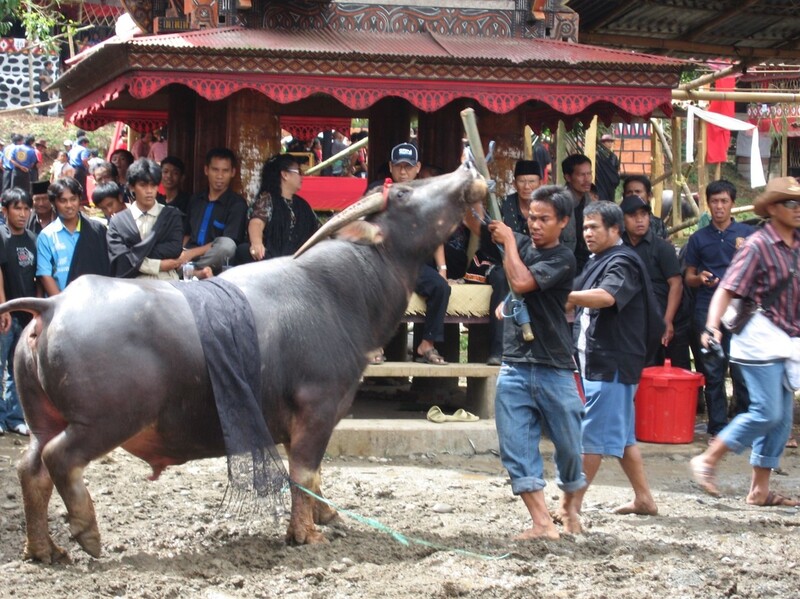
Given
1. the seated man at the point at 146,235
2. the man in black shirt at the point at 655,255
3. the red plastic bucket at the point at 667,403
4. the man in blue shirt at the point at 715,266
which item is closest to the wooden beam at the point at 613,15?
the man in blue shirt at the point at 715,266

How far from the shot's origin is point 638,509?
6.32m

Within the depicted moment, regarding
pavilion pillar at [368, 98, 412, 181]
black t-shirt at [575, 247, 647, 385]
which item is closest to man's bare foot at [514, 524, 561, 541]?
black t-shirt at [575, 247, 647, 385]

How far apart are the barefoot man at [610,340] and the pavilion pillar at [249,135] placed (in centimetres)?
351

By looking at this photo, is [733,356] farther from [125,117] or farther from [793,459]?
[125,117]

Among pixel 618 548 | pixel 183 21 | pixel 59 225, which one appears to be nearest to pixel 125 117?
pixel 183 21

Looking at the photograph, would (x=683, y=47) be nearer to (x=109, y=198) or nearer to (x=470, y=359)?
(x=470, y=359)

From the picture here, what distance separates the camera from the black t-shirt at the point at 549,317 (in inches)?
213

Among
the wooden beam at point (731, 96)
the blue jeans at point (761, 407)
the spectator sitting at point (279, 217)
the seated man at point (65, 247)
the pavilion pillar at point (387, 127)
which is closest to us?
the blue jeans at point (761, 407)

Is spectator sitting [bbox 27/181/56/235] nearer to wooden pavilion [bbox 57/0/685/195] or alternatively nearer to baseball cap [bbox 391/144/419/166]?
wooden pavilion [bbox 57/0/685/195]

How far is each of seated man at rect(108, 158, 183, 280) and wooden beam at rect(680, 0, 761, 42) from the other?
6132 mm

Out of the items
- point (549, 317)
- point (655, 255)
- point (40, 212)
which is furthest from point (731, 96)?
point (549, 317)

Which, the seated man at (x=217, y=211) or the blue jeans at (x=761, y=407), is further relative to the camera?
the seated man at (x=217, y=211)

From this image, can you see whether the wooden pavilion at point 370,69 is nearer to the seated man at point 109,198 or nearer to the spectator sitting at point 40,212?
the seated man at point 109,198

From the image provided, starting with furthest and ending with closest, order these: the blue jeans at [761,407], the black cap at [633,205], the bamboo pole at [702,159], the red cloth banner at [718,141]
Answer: the red cloth banner at [718,141]
the bamboo pole at [702,159]
the black cap at [633,205]
the blue jeans at [761,407]
